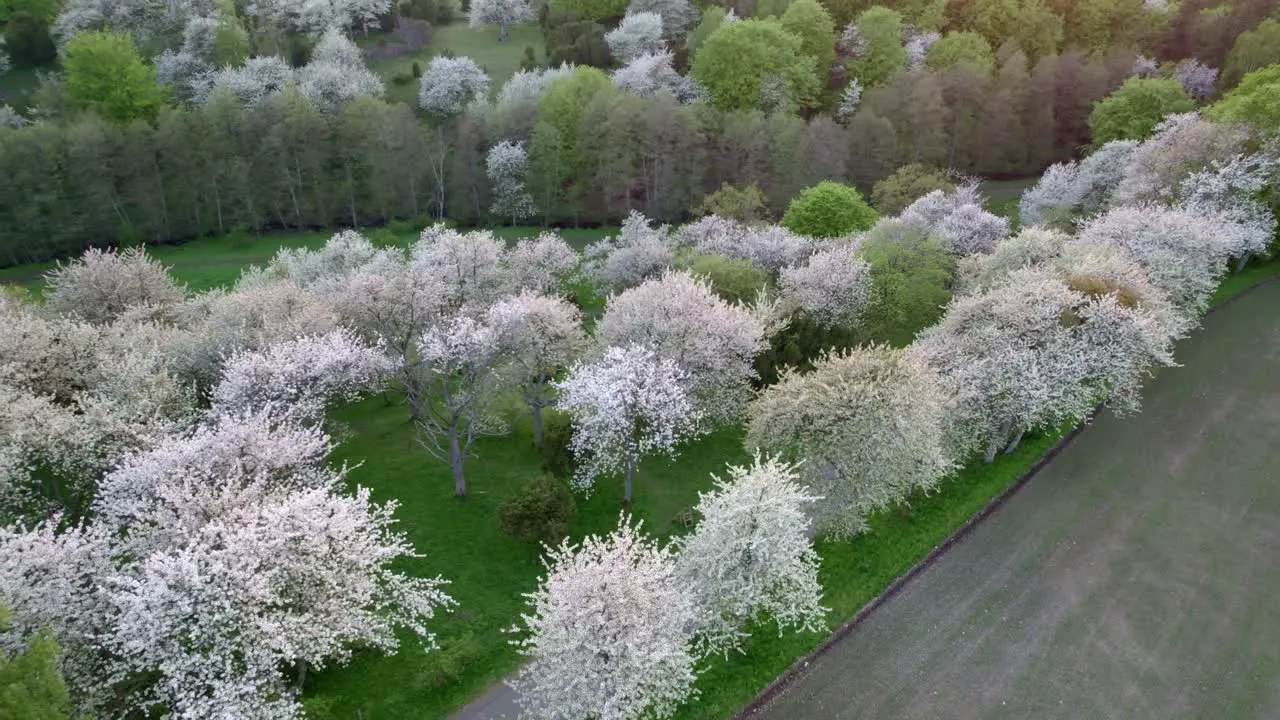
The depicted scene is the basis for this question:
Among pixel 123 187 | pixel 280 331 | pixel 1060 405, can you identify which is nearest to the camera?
pixel 1060 405

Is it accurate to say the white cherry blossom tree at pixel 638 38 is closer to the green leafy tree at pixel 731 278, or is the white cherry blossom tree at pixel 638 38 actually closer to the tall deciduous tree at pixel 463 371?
the green leafy tree at pixel 731 278

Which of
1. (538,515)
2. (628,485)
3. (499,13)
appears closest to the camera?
(538,515)

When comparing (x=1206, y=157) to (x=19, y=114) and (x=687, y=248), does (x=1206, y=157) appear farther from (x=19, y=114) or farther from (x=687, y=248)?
(x=19, y=114)

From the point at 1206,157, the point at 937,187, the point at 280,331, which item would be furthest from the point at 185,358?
the point at 1206,157

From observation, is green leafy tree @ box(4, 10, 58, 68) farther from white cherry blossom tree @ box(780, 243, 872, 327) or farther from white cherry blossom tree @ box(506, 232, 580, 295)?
white cherry blossom tree @ box(780, 243, 872, 327)

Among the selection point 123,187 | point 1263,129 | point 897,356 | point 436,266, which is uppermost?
point 1263,129

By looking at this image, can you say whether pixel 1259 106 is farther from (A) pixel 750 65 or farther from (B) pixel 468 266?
(B) pixel 468 266

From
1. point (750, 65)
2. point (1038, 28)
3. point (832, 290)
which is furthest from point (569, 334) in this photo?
point (1038, 28)
